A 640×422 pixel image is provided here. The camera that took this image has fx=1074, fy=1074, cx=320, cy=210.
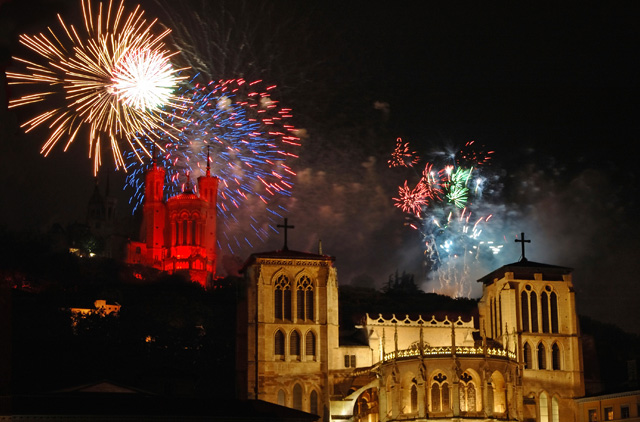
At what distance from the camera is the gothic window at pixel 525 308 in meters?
87.8

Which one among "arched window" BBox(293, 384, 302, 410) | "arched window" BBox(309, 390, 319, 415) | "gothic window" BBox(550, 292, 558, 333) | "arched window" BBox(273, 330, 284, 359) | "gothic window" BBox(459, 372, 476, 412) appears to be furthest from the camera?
"gothic window" BBox(550, 292, 558, 333)

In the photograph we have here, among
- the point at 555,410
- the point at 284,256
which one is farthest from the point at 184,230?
the point at 555,410

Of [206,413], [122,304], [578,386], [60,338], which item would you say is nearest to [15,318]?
[60,338]

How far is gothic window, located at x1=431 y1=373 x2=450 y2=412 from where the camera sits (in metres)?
78.8

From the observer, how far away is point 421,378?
3066 inches

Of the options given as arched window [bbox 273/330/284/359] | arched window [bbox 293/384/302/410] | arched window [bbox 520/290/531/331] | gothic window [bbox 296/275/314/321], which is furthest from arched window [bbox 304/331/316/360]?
arched window [bbox 520/290/531/331]

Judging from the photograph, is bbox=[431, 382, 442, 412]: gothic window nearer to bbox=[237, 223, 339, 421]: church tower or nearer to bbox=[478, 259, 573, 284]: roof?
bbox=[237, 223, 339, 421]: church tower

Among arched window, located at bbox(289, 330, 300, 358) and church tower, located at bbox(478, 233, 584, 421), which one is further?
church tower, located at bbox(478, 233, 584, 421)

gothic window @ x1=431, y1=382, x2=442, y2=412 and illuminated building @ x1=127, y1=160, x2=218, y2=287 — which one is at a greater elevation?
illuminated building @ x1=127, y1=160, x2=218, y2=287

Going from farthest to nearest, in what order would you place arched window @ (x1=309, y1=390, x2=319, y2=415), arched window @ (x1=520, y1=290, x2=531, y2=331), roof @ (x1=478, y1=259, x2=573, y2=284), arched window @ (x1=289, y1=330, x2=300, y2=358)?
1. roof @ (x1=478, y1=259, x2=573, y2=284)
2. arched window @ (x1=520, y1=290, x2=531, y2=331)
3. arched window @ (x1=289, y1=330, x2=300, y2=358)
4. arched window @ (x1=309, y1=390, x2=319, y2=415)

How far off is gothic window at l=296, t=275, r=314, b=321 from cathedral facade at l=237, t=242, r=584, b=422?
0.08 meters

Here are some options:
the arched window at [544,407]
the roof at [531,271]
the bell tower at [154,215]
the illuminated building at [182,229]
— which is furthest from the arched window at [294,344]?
the bell tower at [154,215]

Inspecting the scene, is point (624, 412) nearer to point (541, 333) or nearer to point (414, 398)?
point (541, 333)

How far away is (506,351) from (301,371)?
52.4 ft
